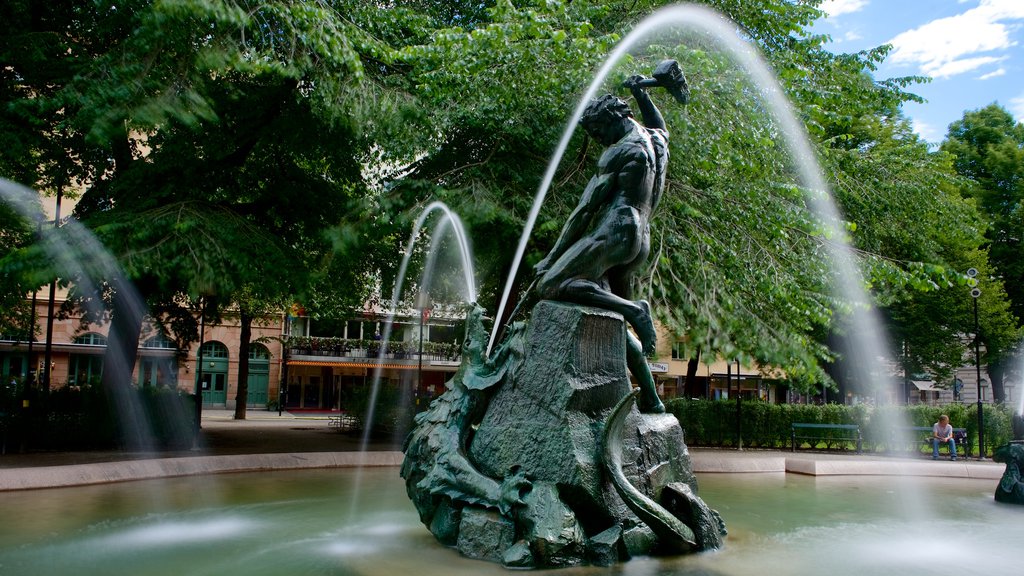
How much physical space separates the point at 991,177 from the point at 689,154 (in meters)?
26.6

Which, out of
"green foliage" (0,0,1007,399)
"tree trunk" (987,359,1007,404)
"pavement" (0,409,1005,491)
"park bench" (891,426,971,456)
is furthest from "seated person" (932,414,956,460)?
"tree trunk" (987,359,1007,404)

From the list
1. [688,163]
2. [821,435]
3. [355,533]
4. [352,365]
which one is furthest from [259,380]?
[355,533]

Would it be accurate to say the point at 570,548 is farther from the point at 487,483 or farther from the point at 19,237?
the point at 19,237

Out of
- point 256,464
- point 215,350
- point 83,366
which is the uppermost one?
point 215,350

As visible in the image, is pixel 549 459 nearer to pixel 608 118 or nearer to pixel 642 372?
pixel 642 372

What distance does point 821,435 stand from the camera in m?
20.0

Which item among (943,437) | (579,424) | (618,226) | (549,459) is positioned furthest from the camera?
(943,437)

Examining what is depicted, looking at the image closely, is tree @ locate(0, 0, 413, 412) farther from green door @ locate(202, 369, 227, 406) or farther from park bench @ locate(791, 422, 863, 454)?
green door @ locate(202, 369, 227, 406)

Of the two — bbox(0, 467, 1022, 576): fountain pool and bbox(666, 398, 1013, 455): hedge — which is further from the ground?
bbox(666, 398, 1013, 455): hedge

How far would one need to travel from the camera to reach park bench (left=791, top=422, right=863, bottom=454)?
19.6 m

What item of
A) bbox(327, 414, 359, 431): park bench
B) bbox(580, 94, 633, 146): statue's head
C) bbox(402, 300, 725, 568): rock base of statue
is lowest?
A: bbox(327, 414, 359, 431): park bench

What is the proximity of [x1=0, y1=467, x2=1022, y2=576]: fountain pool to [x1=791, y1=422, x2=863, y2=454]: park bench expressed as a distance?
8.86 metres

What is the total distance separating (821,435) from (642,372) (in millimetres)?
14983

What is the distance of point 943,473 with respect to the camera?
13641mm
